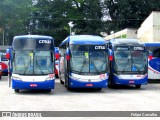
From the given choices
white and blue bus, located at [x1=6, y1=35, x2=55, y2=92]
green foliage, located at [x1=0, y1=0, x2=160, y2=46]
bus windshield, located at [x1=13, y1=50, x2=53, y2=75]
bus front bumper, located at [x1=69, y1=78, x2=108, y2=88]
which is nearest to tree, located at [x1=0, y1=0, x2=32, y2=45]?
green foliage, located at [x1=0, y1=0, x2=160, y2=46]

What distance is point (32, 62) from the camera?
64.6ft

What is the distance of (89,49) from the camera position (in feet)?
69.8

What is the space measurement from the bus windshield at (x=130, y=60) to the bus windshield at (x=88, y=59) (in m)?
2.47

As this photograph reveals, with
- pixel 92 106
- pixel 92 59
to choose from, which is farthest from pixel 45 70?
pixel 92 106

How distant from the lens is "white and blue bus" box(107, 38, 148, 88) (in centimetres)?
2305

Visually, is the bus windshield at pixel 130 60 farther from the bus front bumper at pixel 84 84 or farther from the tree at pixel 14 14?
the tree at pixel 14 14

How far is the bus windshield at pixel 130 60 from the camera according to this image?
2328 cm

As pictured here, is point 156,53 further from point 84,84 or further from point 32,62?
point 32,62

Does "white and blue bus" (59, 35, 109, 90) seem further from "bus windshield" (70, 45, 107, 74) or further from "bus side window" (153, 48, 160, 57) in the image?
"bus side window" (153, 48, 160, 57)

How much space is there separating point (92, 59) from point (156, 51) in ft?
30.3

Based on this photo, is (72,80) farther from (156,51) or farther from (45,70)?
(156,51)

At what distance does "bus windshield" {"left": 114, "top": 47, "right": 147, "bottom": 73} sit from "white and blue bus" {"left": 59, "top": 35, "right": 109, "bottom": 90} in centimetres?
243

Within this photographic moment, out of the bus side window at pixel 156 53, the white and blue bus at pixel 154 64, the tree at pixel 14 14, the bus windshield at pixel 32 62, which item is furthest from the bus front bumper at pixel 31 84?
the tree at pixel 14 14

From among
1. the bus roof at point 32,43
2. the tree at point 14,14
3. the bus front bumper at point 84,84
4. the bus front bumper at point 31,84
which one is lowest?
the bus front bumper at point 84,84
